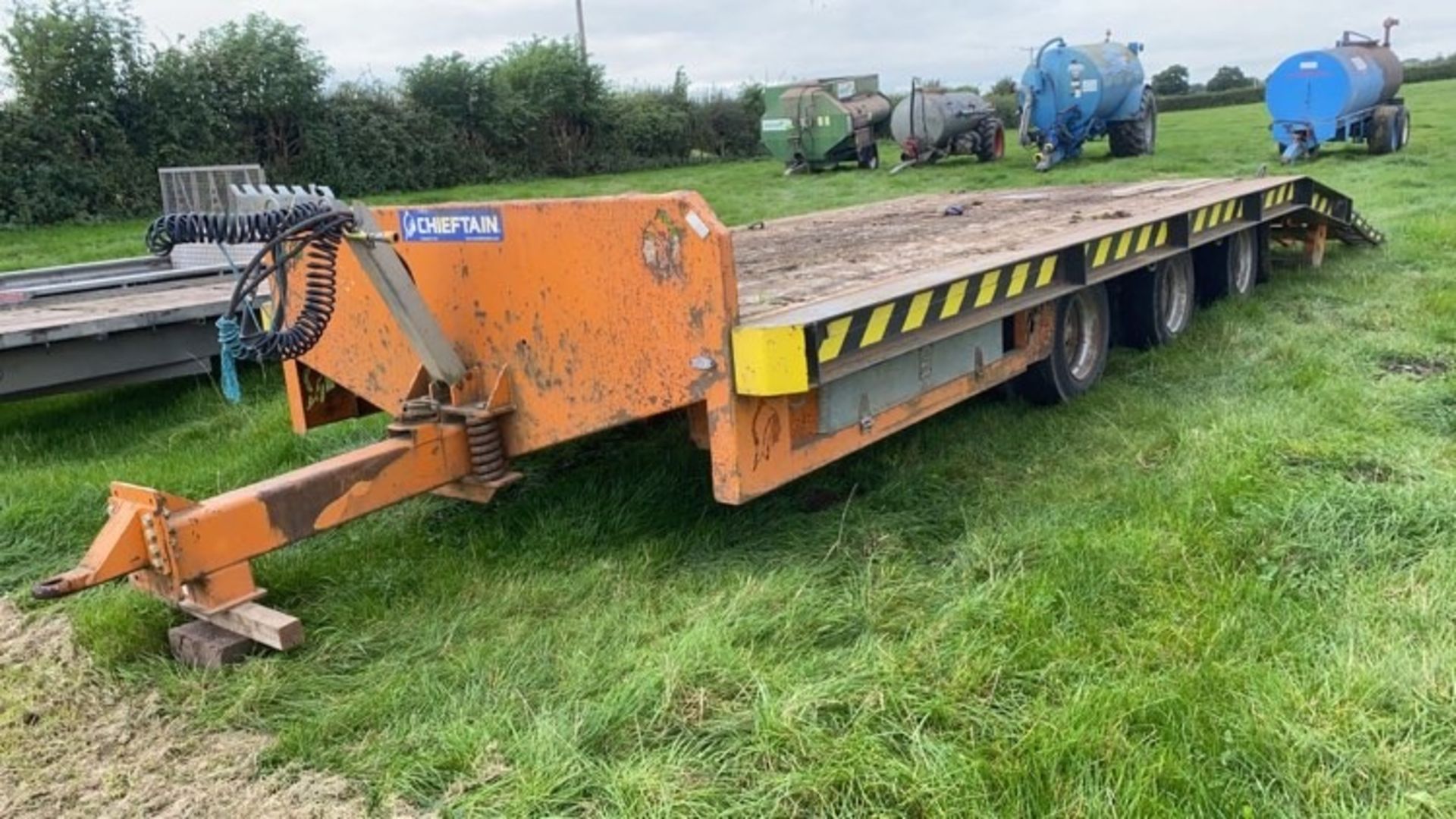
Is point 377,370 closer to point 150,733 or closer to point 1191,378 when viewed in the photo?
point 150,733

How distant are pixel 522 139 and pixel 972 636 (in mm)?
23672

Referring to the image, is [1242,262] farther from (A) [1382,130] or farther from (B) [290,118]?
(B) [290,118]

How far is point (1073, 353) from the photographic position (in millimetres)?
5125

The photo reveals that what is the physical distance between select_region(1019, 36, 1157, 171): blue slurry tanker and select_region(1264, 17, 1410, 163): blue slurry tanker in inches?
79.0

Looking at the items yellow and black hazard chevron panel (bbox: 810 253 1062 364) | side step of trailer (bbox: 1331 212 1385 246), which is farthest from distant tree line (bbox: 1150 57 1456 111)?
yellow and black hazard chevron panel (bbox: 810 253 1062 364)

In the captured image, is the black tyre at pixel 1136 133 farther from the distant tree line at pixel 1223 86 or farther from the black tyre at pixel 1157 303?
the distant tree line at pixel 1223 86

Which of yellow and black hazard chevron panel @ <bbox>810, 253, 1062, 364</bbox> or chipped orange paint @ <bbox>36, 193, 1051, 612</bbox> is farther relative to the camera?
yellow and black hazard chevron panel @ <bbox>810, 253, 1062, 364</bbox>

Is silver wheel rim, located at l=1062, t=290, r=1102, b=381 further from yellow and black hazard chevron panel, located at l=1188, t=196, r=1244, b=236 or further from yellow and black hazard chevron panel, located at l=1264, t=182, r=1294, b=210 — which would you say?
yellow and black hazard chevron panel, located at l=1264, t=182, r=1294, b=210

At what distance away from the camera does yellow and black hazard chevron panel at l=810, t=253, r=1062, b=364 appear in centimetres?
323

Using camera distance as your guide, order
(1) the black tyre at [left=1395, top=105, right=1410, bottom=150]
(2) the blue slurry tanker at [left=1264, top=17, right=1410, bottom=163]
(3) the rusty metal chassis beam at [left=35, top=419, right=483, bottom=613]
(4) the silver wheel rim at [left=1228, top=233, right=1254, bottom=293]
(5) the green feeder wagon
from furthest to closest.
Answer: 1. (5) the green feeder wagon
2. (1) the black tyre at [left=1395, top=105, right=1410, bottom=150]
3. (2) the blue slurry tanker at [left=1264, top=17, right=1410, bottom=163]
4. (4) the silver wheel rim at [left=1228, top=233, right=1254, bottom=293]
5. (3) the rusty metal chassis beam at [left=35, top=419, right=483, bottom=613]

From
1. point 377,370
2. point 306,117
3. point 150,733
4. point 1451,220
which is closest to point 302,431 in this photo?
point 377,370

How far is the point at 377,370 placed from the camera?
161 inches

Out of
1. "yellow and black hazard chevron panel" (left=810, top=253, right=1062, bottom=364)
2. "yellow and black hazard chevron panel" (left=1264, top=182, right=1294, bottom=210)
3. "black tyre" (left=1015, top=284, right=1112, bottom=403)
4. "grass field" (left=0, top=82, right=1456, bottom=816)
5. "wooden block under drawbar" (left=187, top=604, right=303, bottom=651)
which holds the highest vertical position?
"yellow and black hazard chevron panel" (left=1264, top=182, right=1294, bottom=210)

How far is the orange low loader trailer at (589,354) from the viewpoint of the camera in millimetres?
3123
